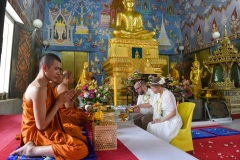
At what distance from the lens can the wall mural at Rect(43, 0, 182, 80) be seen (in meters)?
9.45

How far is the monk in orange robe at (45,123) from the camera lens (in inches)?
51.0

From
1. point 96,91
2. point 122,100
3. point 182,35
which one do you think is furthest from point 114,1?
point 96,91

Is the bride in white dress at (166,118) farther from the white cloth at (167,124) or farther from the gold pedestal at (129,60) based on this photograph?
the gold pedestal at (129,60)

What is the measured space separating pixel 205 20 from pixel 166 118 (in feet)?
26.5

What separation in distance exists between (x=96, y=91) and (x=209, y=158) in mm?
1693

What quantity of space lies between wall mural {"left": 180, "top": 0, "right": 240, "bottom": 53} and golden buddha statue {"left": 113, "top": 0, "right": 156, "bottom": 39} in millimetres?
2618

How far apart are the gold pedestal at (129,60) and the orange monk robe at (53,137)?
213 inches

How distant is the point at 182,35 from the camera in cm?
1078

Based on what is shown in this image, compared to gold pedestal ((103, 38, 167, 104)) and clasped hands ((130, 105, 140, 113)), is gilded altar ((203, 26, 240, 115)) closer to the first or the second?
gold pedestal ((103, 38, 167, 104))

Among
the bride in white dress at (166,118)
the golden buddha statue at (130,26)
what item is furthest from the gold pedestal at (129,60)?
the bride in white dress at (166,118)

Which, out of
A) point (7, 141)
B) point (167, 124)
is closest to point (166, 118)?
point (167, 124)

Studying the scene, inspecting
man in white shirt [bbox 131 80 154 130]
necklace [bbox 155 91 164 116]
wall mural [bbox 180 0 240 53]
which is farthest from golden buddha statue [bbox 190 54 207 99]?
necklace [bbox 155 91 164 116]

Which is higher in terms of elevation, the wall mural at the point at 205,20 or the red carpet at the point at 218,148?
the wall mural at the point at 205,20

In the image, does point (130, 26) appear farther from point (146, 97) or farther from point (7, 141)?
point (7, 141)
